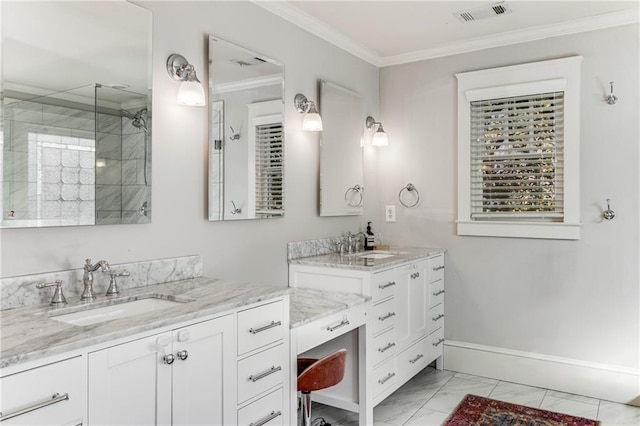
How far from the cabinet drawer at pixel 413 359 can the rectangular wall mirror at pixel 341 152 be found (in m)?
1.08

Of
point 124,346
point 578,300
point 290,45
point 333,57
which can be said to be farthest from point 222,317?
point 578,300

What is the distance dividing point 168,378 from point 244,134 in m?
1.51

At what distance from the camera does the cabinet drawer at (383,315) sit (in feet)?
9.45

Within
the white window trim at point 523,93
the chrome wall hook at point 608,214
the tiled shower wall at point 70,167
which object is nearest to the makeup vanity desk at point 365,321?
the white window trim at point 523,93

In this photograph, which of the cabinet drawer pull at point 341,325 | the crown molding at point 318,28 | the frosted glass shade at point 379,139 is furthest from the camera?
the frosted glass shade at point 379,139

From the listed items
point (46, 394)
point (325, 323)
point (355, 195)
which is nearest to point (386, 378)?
point (325, 323)

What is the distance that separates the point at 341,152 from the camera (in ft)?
12.0

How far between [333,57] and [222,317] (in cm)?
241

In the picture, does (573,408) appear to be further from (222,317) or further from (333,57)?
(333,57)

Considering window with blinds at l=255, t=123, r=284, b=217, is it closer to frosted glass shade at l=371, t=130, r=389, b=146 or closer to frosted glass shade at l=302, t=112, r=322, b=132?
frosted glass shade at l=302, t=112, r=322, b=132

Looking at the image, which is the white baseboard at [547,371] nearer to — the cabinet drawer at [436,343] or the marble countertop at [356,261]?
the cabinet drawer at [436,343]

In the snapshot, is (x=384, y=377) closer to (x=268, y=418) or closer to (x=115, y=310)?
(x=268, y=418)

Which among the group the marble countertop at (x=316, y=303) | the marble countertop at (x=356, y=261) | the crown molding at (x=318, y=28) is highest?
the crown molding at (x=318, y=28)

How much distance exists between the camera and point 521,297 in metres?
3.64
